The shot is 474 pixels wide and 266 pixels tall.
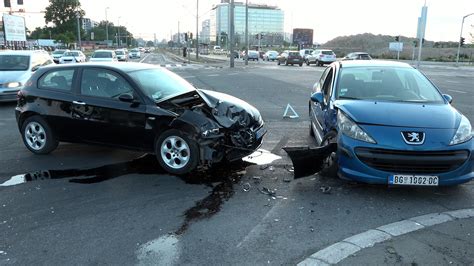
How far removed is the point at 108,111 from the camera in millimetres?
6438

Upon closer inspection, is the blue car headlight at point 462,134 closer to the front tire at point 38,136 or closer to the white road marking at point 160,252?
the white road marking at point 160,252

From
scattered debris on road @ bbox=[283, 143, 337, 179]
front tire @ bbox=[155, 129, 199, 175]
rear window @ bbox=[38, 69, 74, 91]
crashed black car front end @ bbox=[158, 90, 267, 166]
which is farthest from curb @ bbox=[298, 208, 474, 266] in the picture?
rear window @ bbox=[38, 69, 74, 91]

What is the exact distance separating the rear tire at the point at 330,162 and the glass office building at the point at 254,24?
92.7 metres

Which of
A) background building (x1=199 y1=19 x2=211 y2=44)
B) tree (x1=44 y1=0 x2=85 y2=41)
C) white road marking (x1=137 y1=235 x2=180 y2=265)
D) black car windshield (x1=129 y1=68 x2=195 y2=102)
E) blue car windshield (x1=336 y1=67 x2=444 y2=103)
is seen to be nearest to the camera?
white road marking (x1=137 y1=235 x2=180 y2=265)

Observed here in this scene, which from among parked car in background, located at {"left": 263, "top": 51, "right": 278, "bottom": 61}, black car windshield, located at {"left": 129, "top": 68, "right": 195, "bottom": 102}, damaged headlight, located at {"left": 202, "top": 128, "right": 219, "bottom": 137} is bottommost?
parked car in background, located at {"left": 263, "top": 51, "right": 278, "bottom": 61}

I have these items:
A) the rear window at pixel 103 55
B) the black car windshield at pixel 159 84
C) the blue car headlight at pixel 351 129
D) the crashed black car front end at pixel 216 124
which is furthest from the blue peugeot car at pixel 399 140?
the rear window at pixel 103 55

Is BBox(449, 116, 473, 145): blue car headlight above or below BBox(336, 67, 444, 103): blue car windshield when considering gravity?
below

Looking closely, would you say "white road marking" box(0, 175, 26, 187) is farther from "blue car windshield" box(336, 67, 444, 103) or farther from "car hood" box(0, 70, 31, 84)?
"car hood" box(0, 70, 31, 84)

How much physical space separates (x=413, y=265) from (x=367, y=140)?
1.80 m

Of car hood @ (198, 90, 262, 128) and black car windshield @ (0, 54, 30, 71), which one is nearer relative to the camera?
car hood @ (198, 90, 262, 128)

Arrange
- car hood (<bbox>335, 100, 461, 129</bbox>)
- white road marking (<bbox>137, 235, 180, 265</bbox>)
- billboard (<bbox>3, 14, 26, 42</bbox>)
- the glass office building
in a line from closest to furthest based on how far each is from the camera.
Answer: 1. white road marking (<bbox>137, 235, 180, 265</bbox>)
2. car hood (<bbox>335, 100, 461, 129</bbox>)
3. billboard (<bbox>3, 14, 26, 42</bbox>)
4. the glass office building

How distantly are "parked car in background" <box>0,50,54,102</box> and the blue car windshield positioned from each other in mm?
9520

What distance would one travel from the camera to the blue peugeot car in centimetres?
490

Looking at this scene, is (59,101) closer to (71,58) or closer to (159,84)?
(159,84)
